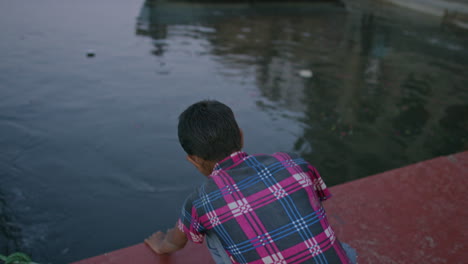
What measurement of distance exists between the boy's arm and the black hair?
540 mm

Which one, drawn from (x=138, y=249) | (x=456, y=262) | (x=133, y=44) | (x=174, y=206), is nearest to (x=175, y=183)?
(x=174, y=206)

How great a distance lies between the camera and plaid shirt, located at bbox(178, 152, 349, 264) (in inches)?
51.0

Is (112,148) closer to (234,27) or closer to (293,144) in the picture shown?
(293,144)

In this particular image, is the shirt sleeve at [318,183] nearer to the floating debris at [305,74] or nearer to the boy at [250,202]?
the boy at [250,202]

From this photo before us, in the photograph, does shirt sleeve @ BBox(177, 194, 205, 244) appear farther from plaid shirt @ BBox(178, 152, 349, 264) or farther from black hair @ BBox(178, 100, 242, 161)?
black hair @ BBox(178, 100, 242, 161)

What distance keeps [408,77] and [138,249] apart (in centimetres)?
680

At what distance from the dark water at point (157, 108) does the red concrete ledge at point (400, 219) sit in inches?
38.1

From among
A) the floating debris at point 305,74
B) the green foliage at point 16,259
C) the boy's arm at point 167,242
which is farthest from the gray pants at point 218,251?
the floating debris at point 305,74

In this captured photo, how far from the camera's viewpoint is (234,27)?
428 inches

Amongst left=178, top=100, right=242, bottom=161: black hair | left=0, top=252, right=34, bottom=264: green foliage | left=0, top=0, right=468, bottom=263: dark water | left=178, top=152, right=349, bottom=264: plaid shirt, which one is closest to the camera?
left=178, top=152, right=349, bottom=264: plaid shirt

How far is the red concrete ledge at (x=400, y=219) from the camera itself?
2.03m

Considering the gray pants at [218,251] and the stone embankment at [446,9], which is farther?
the stone embankment at [446,9]

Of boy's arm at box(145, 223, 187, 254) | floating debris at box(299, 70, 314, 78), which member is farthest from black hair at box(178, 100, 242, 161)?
floating debris at box(299, 70, 314, 78)

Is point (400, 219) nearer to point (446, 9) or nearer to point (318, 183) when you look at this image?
point (318, 183)
